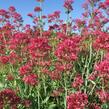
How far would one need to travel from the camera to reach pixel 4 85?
30.4 ft

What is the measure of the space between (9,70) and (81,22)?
11.6ft

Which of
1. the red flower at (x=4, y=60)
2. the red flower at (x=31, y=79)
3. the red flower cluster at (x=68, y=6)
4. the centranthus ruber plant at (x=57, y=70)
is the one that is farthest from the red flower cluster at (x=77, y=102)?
the red flower cluster at (x=68, y=6)

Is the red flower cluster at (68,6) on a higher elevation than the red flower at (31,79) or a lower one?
higher

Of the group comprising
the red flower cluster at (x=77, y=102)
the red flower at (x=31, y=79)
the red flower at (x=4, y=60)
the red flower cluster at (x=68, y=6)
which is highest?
the red flower cluster at (x=68, y=6)

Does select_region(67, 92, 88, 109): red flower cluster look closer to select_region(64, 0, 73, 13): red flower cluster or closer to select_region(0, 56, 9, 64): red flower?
select_region(0, 56, 9, 64): red flower

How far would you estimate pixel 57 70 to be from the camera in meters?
8.07

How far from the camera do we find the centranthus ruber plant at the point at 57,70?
23.2 ft

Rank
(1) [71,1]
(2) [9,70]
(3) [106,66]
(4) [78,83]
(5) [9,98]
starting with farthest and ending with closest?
1. (1) [71,1]
2. (2) [9,70]
3. (4) [78,83]
4. (3) [106,66]
5. (5) [9,98]

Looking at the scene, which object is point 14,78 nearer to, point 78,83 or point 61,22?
point 78,83

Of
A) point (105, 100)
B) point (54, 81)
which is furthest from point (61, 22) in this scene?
point (105, 100)

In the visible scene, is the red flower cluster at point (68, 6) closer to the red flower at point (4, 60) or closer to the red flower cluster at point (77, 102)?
the red flower at point (4, 60)

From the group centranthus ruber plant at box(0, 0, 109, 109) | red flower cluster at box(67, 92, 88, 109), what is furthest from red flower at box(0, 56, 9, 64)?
red flower cluster at box(67, 92, 88, 109)

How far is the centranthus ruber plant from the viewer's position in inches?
279

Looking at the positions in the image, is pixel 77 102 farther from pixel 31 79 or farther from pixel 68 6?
pixel 68 6
